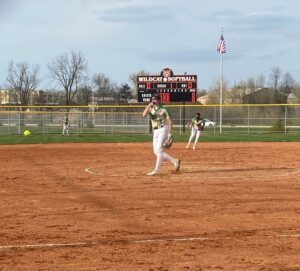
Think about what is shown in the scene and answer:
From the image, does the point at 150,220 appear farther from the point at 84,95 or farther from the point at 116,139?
the point at 84,95

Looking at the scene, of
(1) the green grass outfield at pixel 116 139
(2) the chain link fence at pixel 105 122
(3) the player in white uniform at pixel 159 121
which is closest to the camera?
(3) the player in white uniform at pixel 159 121

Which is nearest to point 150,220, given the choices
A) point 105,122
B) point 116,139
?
point 116,139

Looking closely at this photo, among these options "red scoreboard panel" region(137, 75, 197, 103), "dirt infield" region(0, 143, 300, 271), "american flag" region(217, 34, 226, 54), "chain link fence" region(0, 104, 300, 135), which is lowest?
"dirt infield" region(0, 143, 300, 271)

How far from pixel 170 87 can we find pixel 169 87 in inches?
3.2

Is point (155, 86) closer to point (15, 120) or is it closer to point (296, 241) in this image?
point (15, 120)

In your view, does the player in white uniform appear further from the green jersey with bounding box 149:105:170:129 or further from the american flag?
the american flag

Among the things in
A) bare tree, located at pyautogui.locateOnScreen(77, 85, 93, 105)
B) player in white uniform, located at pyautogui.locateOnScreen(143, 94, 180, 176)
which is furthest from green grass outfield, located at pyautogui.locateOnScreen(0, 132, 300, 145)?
bare tree, located at pyautogui.locateOnScreen(77, 85, 93, 105)

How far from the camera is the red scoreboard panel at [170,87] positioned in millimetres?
44188

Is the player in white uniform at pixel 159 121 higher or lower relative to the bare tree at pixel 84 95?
lower

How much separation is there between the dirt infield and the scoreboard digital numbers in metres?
28.8

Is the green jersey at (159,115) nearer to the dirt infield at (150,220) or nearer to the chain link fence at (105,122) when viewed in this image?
the dirt infield at (150,220)

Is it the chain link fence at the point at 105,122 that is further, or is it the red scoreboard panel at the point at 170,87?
→ the chain link fence at the point at 105,122

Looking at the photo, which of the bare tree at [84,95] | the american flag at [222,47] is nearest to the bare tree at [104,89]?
the bare tree at [84,95]

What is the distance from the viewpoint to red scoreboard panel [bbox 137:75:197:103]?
145 ft
